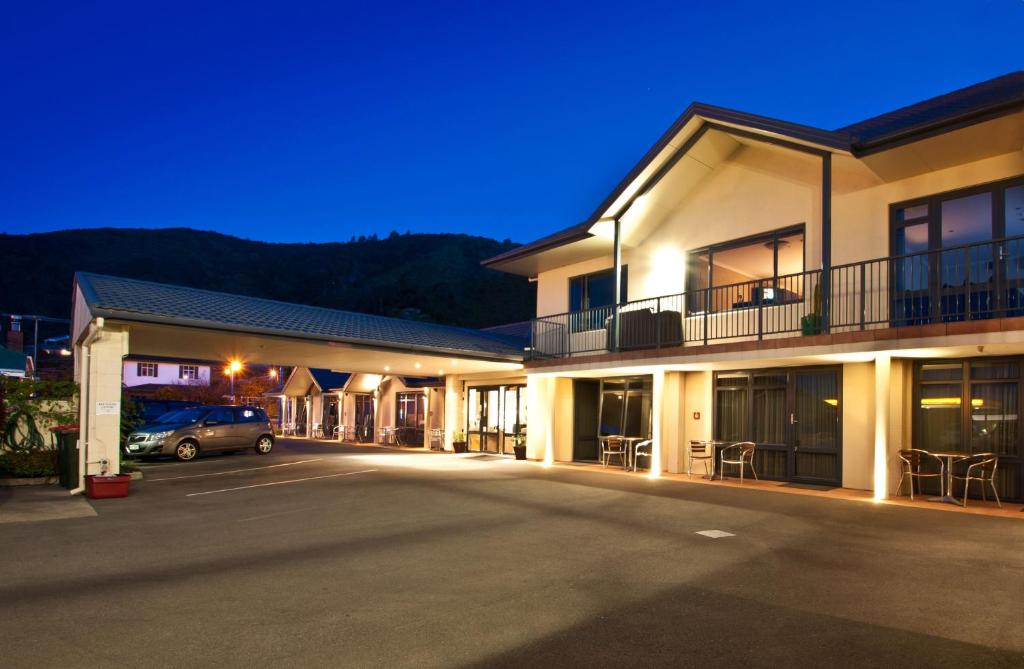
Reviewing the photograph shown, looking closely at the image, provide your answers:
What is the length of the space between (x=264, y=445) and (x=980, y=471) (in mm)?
18578

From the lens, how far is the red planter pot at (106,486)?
10.9 metres

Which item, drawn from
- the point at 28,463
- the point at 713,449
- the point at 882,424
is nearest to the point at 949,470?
the point at 882,424

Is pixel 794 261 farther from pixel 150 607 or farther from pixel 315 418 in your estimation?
pixel 315 418

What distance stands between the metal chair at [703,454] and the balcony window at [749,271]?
303cm

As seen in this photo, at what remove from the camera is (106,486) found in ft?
A: 35.8

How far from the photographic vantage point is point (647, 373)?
15914mm

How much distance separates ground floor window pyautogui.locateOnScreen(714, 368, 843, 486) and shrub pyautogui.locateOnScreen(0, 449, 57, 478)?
13506 mm

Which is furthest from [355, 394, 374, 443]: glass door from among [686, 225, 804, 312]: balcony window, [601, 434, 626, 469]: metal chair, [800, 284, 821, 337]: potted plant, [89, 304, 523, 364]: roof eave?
[800, 284, 821, 337]: potted plant

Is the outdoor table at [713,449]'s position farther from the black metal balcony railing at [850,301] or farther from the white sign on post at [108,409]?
the white sign on post at [108,409]

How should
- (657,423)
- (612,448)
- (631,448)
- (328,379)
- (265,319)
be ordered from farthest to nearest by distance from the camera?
(328,379) < (612,448) < (631,448) < (657,423) < (265,319)

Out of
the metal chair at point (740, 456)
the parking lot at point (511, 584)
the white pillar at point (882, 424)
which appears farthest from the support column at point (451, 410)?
the white pillar at point (882, 424)

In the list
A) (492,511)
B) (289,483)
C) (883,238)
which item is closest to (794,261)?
(883,238)

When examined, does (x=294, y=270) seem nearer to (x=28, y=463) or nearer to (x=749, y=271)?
(x=28, y=463)

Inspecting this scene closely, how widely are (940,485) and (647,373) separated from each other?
6487mm
